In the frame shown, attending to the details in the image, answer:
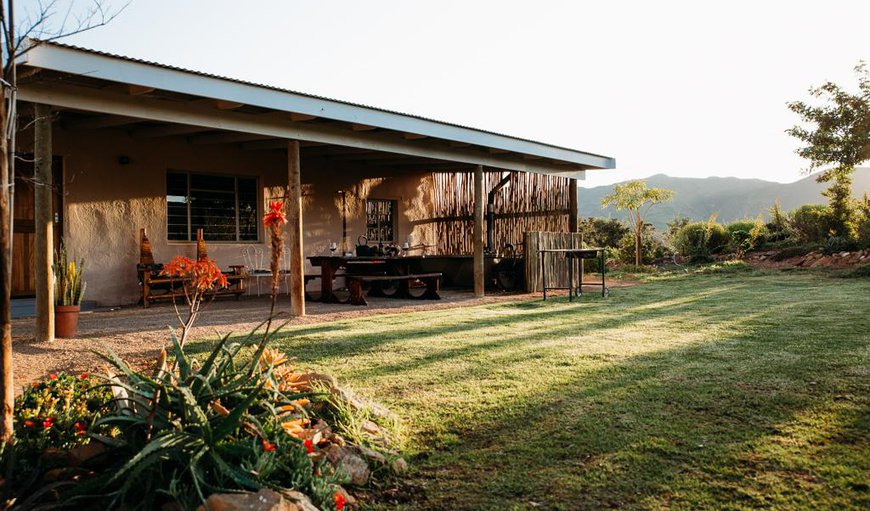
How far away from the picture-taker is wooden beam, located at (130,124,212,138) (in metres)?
8.24

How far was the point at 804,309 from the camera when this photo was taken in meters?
7.59

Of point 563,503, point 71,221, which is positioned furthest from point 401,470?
point 71,221

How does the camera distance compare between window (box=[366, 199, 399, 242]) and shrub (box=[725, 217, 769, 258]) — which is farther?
shrub (box=[725, 217, 769, 258])

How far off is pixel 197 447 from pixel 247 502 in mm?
388

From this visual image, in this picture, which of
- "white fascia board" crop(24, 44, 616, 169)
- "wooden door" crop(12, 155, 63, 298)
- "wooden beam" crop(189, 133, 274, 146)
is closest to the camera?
"white fascia board" crop(24, 44, 616, 169)

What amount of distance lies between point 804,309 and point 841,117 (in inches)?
337

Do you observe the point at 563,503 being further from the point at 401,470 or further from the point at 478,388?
the point at 478,388

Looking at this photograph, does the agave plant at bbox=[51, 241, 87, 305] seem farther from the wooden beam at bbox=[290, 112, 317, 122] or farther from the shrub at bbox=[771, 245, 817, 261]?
the shrub at bbox=[771, 245, 817, 261]

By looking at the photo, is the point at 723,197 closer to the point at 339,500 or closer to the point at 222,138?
the point at 222,138

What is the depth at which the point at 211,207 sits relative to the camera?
35.0 ft

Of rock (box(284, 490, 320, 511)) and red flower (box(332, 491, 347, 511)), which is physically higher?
rock (box(284, 490, 320, 511))

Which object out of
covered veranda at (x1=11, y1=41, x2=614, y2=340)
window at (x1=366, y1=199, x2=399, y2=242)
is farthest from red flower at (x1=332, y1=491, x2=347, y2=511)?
window at (x1=366, y1=199, x2=399, y2=242)

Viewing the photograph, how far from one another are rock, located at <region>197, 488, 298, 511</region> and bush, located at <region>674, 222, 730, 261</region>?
54.7 feet

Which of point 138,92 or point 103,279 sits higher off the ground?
point 138,92
